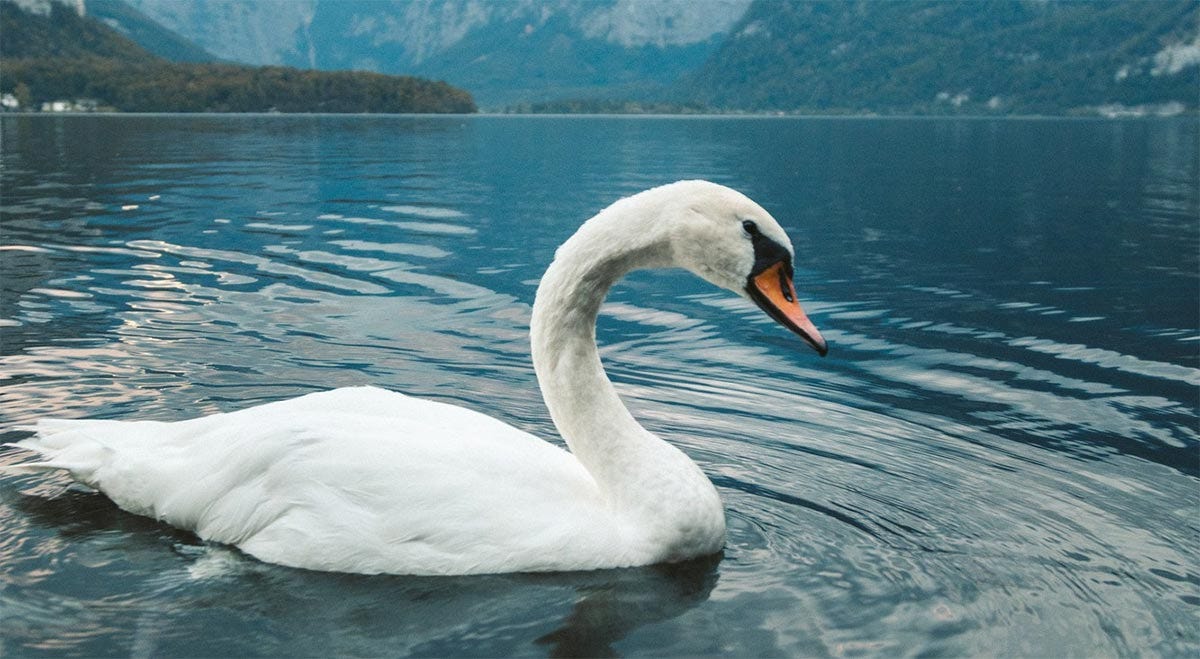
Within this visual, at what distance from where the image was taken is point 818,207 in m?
29.6

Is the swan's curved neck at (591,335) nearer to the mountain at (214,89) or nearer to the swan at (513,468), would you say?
the swan at (513,468)

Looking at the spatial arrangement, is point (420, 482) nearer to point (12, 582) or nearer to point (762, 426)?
point (12, 582)

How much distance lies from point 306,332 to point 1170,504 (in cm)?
821

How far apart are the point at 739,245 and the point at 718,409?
12.7 feet

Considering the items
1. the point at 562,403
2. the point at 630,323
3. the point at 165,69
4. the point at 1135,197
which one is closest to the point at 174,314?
the point at 630,323

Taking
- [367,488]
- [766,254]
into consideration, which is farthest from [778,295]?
[367,488]

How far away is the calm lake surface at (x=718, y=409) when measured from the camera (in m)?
5.67

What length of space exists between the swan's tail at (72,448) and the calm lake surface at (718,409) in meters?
0.26

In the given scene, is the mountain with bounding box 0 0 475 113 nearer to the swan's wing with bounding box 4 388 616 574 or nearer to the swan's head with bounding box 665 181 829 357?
the swan's wing with bounding box 4 388 616 574

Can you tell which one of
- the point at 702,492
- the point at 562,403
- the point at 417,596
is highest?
the point at 562,403

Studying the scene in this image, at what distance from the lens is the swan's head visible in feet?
18.6

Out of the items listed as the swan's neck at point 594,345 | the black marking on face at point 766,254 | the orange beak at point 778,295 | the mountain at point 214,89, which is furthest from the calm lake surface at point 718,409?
the mountain at point 214,89

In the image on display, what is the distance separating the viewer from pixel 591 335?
625cm

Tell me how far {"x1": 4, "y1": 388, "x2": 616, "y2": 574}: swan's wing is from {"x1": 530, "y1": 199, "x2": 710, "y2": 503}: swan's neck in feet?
0.77
